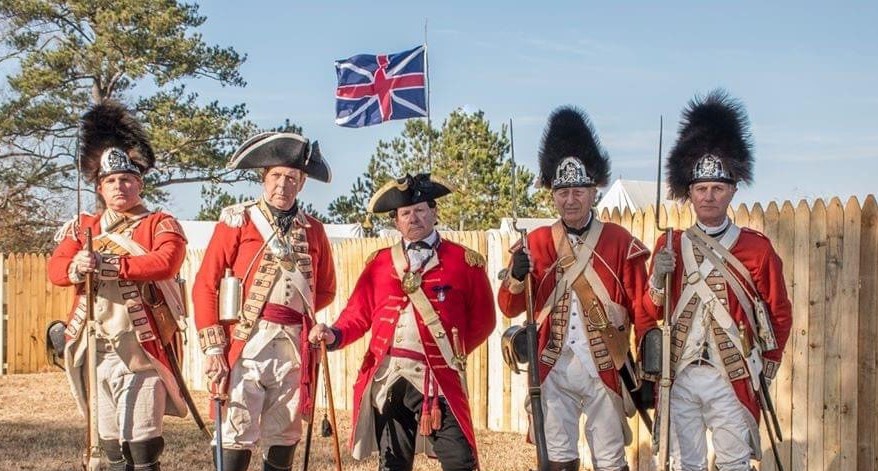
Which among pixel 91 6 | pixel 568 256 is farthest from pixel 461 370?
pixel 91 6

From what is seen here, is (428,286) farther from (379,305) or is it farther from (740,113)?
(740,113)

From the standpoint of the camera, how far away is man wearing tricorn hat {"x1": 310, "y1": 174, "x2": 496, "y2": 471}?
559 cm

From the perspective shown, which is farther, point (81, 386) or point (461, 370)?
point (81, 386)

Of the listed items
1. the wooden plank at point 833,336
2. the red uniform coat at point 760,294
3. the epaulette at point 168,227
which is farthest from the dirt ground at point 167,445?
the red uniform coat at point 760,294

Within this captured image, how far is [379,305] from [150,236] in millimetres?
1390

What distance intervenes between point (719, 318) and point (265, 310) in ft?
7.76

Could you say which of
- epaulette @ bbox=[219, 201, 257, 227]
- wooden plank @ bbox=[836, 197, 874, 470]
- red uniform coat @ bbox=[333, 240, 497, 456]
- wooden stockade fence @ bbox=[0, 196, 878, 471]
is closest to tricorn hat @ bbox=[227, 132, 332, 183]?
epaulette @ bbox=[219, 201, 257, 227]

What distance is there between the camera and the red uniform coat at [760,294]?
5.54 m

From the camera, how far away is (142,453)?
19.3 feet

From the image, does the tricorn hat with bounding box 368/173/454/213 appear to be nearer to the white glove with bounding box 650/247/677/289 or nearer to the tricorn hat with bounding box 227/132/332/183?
the tricorn hat with bounding box 227/132/332/183

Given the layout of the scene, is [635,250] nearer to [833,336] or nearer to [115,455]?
[833,336]

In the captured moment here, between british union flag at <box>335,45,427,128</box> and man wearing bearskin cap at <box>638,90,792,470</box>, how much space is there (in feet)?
29.4

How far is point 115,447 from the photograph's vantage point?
5961 mm

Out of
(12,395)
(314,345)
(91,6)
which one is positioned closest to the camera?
(314,345)
